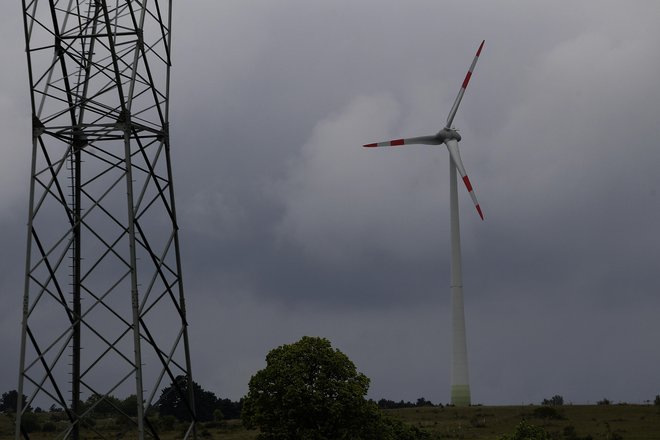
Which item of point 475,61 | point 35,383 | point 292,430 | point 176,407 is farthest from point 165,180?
point 176,407

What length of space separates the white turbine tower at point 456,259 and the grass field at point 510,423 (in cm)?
359

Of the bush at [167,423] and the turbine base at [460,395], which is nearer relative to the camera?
the bush at [167,423]

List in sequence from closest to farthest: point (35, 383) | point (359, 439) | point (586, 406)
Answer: point (35, 383)
point (359, 439)
point (586, 406)

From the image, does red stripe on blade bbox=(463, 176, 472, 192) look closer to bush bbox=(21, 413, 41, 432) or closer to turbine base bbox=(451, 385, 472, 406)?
turbine base bbox=(451, 385, 472, 406)

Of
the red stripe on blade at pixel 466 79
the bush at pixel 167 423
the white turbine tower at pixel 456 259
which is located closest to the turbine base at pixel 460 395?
the white turbine tower at pixel 456 259

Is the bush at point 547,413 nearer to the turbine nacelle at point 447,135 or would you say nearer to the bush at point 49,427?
the turbine nacelle at point 447,135

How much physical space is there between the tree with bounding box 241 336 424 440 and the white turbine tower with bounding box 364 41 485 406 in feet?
192

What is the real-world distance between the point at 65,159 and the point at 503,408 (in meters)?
Result: 109

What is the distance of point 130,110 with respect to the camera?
5288cm

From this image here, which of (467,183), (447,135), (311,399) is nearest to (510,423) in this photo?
(467,183)

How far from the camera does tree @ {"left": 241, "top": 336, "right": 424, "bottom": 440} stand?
80688mm

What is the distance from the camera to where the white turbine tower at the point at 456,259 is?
14625 centimetres

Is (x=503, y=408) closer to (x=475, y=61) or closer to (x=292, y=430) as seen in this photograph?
(x=475, y=61)

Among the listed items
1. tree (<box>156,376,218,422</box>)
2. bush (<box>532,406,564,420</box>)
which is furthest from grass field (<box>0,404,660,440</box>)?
tree (<box>156,376,218,422</box>)
